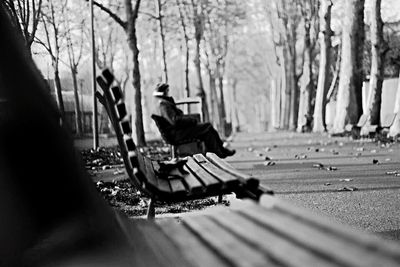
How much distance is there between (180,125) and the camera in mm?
7648

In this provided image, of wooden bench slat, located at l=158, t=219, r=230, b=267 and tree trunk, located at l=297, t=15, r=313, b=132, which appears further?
tree trunk, located at l=297, t=15, r=313, b=132

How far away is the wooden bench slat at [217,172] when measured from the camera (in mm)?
2834

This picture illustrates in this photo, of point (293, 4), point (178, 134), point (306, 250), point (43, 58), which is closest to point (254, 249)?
point (306, 250)

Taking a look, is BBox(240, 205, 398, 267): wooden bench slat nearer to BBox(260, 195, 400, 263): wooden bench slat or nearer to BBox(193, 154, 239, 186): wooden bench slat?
BBox(260, 195, 400, 263): wooden bench slat

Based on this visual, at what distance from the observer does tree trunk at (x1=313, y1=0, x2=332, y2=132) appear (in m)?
21.5

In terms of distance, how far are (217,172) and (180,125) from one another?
437cm

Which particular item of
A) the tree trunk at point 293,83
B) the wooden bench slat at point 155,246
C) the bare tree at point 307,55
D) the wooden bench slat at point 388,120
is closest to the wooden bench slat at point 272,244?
the wooden bench slat at point 155,246

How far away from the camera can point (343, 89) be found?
62.4 ft

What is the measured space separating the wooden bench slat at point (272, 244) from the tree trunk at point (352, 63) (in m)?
17.8

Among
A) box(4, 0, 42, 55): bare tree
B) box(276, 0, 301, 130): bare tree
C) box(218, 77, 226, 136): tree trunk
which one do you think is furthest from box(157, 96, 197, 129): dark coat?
box(218, 77, 226, 136): tree trunk

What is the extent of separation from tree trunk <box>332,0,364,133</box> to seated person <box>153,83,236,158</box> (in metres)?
12.0

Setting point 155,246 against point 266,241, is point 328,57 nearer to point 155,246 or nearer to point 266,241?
point 155,246

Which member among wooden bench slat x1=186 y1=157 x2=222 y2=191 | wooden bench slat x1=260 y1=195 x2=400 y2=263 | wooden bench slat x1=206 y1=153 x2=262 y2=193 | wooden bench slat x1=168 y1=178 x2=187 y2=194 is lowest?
wooden bench slat x1=168 y1=178 x2=187 y2=194

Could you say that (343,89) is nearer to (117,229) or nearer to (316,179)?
(316,179)
